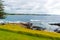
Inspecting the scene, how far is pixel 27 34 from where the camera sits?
1177 cm

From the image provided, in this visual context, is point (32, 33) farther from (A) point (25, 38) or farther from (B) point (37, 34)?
(A) point (25, 38)

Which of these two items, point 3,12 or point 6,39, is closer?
point 6,39

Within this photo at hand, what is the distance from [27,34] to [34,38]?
3.98 ft

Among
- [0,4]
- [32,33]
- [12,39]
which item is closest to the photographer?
[12,39]

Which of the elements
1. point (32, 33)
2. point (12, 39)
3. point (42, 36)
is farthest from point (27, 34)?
point (12, 39)

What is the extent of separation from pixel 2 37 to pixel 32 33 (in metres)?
1.93

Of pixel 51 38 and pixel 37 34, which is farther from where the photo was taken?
pixel 37 34

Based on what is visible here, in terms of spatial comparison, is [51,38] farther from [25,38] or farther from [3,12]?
[3,12]

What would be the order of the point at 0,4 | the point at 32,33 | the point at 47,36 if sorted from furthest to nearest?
the point at 0,4 → the point at 32,33 → the point at 47,36

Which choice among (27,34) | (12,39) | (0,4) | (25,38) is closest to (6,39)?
(12,39)

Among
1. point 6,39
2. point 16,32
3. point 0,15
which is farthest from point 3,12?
point 6,39

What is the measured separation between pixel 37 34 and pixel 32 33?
38 centimetres

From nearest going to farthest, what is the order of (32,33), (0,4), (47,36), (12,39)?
1. (12,39)
2. (47,36)
3. (32,33)
4. (0,4)

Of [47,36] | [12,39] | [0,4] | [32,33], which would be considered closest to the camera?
[12,39]
